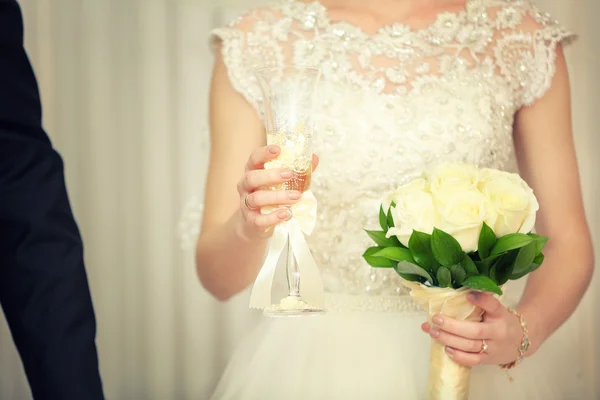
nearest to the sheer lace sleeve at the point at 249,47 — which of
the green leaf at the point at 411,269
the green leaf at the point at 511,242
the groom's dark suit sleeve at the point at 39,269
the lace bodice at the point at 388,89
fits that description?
the lace bodice at the point at 388,89

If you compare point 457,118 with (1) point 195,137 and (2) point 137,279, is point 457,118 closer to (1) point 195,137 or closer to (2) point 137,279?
(1) point 195,137

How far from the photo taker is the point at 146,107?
2.04 metres

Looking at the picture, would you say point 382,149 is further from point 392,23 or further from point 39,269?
point 39,269

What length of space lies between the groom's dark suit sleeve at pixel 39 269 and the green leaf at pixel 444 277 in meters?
0.68

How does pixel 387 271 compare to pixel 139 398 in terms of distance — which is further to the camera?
pixel 139 398

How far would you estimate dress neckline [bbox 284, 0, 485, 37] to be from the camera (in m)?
1.83

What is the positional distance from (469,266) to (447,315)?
14 cm

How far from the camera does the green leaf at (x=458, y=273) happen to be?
1326 millimetres

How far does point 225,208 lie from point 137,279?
41cm

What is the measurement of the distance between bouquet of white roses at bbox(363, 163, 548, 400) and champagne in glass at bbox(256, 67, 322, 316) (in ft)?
0.61

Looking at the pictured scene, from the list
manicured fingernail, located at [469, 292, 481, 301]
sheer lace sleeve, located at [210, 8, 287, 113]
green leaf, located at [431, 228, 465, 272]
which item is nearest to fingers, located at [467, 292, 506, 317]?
manicured fingernail, located at [469, 292, 481, 301]

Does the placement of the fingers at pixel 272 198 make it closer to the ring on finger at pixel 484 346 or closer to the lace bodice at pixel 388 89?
the lace bodice at pixel 388 89

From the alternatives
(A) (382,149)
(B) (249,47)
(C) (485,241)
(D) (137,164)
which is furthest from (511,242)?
(D) (137,164)

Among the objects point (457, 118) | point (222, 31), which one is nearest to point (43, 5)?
point (222, 31)
